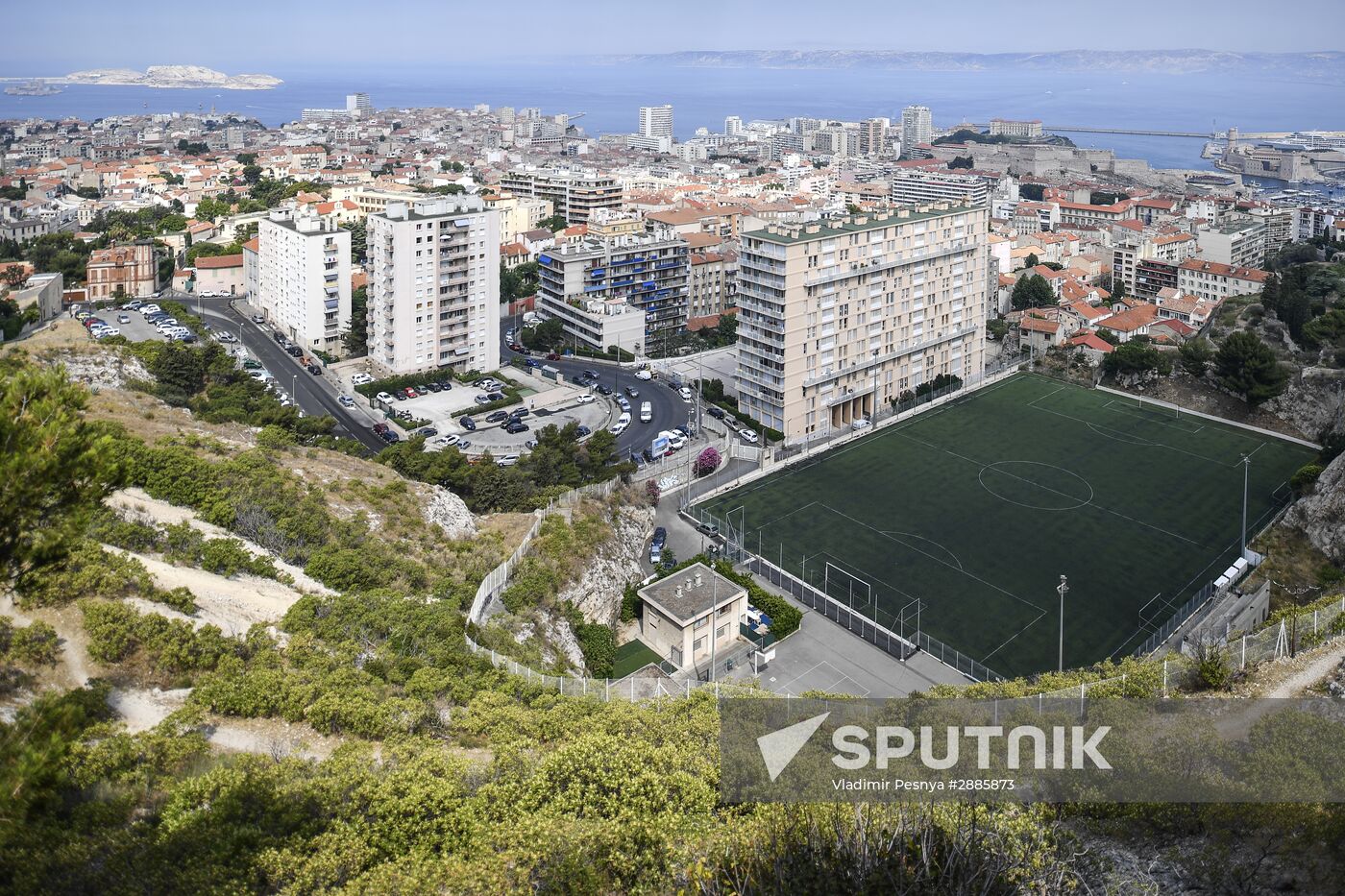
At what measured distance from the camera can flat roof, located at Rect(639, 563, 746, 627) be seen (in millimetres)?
18297

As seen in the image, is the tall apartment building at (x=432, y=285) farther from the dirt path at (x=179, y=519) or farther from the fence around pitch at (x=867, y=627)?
the dirt path at (x=179, y=519)

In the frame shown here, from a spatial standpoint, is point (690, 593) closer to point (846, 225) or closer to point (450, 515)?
point (450, 515)

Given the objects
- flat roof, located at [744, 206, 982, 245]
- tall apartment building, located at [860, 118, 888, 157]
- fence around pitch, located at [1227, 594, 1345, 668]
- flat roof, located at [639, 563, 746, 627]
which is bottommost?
flat roof, located at [639, 563, 746, 627]

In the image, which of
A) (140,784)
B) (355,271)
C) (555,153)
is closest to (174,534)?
(140,784)

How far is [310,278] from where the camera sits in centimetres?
3300

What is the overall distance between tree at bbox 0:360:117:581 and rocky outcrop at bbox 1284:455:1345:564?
22988mm

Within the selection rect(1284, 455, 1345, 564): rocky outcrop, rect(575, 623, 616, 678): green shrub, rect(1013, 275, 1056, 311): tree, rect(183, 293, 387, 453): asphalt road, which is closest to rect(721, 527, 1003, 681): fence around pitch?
rect(575, 623, 616, 678): green shrub

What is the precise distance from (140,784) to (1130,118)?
182 metres

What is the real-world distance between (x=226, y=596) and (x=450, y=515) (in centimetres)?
592

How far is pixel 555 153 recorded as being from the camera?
10388cm

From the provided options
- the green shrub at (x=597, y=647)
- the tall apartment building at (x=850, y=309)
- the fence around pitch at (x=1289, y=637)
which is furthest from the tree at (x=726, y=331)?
the fence around pitch at (x=1289, y=637)

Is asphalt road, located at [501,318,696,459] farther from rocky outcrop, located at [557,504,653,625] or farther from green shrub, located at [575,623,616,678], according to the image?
green shrub, located at [575,623,616,678]

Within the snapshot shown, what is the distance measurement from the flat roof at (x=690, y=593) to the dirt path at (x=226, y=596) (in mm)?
6453

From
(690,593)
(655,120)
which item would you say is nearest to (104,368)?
(690,593)
